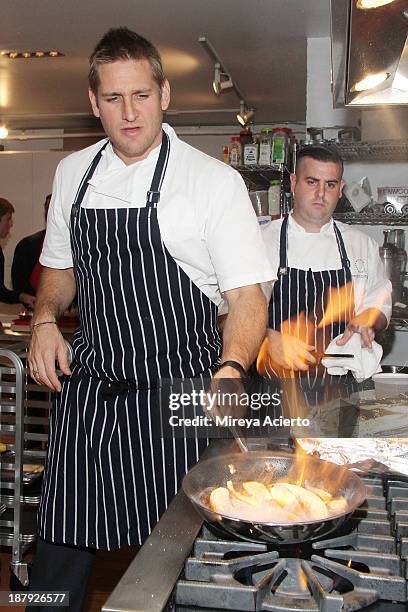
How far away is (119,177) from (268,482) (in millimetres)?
888

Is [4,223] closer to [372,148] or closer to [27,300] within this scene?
[27,300]

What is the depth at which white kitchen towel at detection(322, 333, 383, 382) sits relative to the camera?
246cm

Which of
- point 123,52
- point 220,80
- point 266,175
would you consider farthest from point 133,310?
point 220,80

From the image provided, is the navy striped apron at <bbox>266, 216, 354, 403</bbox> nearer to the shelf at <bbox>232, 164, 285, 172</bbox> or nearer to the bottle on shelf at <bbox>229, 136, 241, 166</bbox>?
the shelf at <bbox>232, 164, 285, 172</bbox>

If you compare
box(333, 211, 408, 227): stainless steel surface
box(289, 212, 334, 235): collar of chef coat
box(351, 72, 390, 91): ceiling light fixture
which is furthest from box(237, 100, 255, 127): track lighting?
box(351, 72, 390, 91): ceiling light fixture

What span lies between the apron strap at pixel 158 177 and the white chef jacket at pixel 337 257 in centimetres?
126

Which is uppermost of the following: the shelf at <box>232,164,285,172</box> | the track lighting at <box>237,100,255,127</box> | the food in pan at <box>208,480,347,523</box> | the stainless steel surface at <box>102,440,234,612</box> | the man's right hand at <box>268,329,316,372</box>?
the track lighting at <box>237,100,255,127</box>

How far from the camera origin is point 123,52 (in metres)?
1.61

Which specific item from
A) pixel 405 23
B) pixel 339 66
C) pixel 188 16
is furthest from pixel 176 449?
pixel 188 16

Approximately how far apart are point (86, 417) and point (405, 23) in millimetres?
1081

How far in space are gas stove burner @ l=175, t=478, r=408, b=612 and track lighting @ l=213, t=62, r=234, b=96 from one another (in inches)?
180

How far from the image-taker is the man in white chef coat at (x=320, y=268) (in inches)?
112

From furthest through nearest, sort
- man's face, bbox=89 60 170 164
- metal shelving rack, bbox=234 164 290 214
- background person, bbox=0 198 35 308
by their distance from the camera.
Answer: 1. background person, bbox=0 198 35 308
2. metal shelving rack, bbox=234 164 290 214
3. man's face, bbox=89 60 170 164

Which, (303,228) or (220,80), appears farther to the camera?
(220,80)
